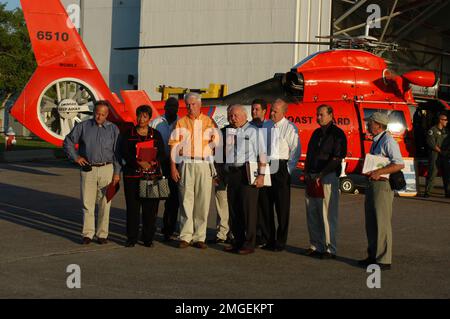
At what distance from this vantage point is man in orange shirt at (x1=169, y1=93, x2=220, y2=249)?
27.9ft

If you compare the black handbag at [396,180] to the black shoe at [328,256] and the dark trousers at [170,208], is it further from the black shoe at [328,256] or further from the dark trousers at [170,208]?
the dark trousers at [170,208]

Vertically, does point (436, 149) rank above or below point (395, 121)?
below

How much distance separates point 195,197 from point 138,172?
74 centimetres

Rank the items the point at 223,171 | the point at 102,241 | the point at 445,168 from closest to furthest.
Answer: the point at 102,241 < the point at 223,171 < the point at 445,168

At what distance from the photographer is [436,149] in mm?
14070

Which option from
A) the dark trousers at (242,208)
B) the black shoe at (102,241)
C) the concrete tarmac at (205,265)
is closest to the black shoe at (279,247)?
the concrete tarmac at (205,265)

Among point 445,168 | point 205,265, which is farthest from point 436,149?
point 205,265

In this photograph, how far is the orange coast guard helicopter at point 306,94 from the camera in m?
13.2

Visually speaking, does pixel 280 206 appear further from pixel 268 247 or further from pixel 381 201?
pixel 381 201

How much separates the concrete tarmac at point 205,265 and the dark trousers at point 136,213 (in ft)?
0.56

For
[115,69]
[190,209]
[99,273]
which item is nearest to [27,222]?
[190,209]

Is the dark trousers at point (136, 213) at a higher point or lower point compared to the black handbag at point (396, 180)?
lower

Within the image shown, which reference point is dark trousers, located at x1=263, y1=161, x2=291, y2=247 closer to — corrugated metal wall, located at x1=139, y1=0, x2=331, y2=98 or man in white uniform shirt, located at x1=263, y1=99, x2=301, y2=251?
man in white uniform shirt, located at x1=263, y1=99, x2=301, y2=251

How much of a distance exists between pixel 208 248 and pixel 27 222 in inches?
120
